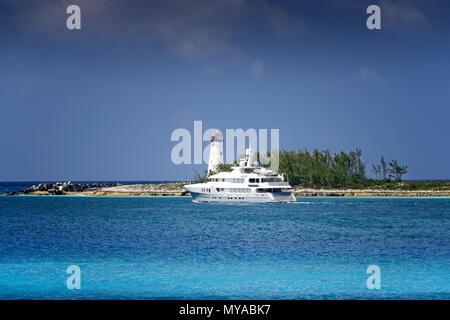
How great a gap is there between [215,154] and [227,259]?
95.4 m

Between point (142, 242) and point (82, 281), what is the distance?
14.4 meters

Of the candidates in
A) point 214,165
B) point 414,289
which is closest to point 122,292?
point 414,289

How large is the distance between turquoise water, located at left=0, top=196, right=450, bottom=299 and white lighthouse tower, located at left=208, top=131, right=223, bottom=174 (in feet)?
227

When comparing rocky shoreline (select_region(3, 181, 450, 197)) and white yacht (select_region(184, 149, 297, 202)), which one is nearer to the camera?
white yacht (select_region(184, 149, 297, 202))

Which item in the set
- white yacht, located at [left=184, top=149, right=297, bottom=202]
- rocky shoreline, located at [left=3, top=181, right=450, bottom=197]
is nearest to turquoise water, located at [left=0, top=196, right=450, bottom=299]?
white yacht, located at [left=184, top=149, right=297, bottom=202]

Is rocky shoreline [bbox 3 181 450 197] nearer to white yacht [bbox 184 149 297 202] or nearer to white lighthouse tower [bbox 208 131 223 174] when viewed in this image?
white lighthouse tower [bbox 208 131 223 174]

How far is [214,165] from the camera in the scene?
405ft

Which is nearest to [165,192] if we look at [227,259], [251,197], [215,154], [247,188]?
[215,154]

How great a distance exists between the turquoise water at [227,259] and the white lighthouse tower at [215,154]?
2724 inches

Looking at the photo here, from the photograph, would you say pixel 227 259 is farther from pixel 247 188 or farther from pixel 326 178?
pixel 326 178

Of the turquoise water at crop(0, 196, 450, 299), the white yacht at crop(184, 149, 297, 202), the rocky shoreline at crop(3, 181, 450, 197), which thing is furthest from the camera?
the rocky shoreline at crop(3, 181, 450, 197)

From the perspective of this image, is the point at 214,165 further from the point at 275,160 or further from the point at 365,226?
the point at 365,226

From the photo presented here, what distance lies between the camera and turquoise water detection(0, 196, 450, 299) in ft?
65.4
